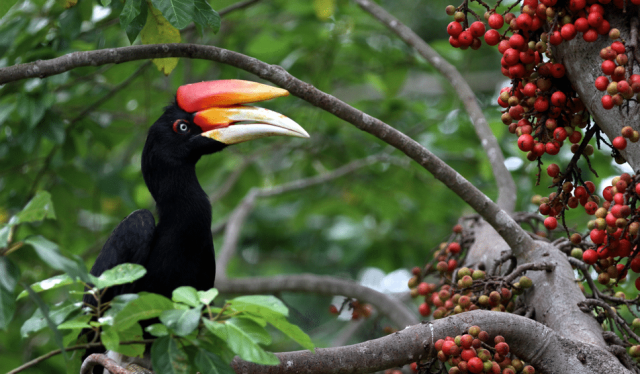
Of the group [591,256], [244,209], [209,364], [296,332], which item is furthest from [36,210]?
[244,209]

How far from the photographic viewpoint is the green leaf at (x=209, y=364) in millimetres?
1414

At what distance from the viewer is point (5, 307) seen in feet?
4.29

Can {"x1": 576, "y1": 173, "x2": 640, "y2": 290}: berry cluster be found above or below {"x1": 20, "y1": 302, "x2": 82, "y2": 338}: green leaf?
above

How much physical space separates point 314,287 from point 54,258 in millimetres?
3068

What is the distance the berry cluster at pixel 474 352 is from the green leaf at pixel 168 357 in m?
0.87

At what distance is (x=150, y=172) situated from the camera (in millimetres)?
3297

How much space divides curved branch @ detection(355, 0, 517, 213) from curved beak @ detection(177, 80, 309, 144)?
3.99 feet

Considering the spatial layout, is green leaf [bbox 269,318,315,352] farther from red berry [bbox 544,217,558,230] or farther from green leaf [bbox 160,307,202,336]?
red berry [bbox 544,217,558,230]

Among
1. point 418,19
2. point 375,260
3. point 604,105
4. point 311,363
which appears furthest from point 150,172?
point 418,19

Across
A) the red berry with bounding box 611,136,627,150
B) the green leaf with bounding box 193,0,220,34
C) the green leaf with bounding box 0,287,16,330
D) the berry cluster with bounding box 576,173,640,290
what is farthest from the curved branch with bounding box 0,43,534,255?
the green leaf with bounding box 0,287,16,330

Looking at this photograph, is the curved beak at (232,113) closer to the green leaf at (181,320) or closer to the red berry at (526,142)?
the red berry at (526,142)

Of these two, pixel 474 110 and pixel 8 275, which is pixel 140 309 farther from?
pixel 474 110

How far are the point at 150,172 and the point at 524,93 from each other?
2.15 m

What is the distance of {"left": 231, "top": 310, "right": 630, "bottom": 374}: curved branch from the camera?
1.82 metres
